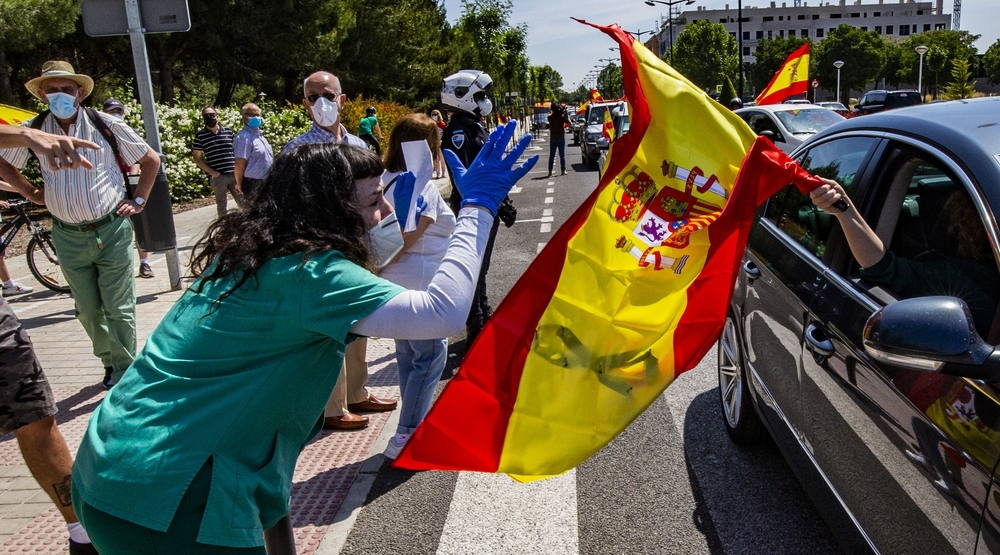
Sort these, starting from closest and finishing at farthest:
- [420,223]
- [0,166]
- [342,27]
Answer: [420,223], [0,166], [342,27]

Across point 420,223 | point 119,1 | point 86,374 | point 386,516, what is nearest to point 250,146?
point 119,1

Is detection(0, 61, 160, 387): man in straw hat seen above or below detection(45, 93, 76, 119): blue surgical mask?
below

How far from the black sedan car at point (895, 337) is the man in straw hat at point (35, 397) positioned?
249 centimetres

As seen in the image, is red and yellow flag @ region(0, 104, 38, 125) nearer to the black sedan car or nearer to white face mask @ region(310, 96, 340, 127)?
white face mask @ region(310, 96, 340, 127)

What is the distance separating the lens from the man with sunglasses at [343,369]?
186 inches

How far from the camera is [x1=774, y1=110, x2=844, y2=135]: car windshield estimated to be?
43.7 ft

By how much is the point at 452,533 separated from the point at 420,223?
1.56m

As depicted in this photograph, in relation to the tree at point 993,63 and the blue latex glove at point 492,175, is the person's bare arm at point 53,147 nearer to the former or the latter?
the blue latex glove at point 492,175

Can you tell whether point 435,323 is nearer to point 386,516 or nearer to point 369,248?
point 369,248

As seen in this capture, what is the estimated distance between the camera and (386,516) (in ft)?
12.1

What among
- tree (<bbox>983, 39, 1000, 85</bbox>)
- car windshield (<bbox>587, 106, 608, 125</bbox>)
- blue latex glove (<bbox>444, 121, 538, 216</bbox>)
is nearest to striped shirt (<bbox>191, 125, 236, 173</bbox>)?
blue latex glove (<bbox>444, 121, 538, 216</bbox>)

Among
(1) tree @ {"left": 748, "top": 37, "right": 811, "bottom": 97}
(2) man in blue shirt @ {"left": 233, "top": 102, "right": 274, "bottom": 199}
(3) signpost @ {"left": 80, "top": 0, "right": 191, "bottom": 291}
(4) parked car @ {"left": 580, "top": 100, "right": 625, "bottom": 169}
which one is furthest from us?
(1) tree @ {"left": 748, "top": 37, "right": 811, "bottom": 97}

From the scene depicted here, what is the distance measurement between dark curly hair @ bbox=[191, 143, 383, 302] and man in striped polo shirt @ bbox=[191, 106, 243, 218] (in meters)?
8.86

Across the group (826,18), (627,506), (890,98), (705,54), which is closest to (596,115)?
(890,98)
